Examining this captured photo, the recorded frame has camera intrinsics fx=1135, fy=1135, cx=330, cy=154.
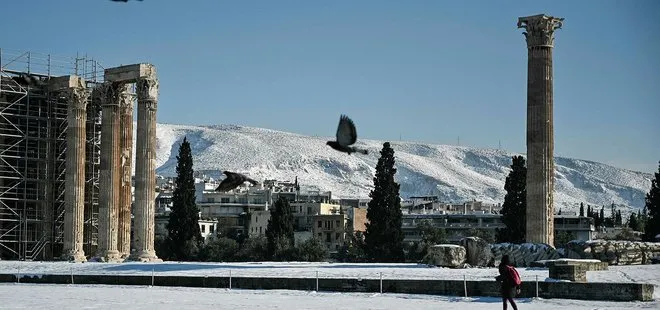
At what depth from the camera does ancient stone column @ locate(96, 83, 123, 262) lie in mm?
59250

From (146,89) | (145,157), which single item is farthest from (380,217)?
(146,89)

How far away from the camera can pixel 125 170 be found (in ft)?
201

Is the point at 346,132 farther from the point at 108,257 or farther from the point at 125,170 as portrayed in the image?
the point at 125,170

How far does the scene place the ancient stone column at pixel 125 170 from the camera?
199 ft

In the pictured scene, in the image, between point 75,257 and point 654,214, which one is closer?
point 75,257

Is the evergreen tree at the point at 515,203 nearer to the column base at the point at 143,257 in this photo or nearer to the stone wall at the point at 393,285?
the column base at the point at 143,257

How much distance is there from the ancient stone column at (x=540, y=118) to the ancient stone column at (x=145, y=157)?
21.8 meters

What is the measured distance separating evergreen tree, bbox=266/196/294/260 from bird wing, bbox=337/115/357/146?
70327 mm

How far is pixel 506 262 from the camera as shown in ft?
78.3

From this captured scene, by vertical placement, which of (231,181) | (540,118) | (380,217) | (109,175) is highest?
(540,118)

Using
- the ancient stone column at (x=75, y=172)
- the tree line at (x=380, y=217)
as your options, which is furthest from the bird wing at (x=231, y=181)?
the tree line at (x=380, y=217)

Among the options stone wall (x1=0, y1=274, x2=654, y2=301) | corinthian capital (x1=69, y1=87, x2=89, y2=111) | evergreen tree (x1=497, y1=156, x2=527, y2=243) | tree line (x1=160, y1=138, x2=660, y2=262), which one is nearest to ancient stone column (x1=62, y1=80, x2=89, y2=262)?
corinthian capital (x1=69, y1=87, x2=89, y2=111)

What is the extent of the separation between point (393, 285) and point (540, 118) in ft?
54.3

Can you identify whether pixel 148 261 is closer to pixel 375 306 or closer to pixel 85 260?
pixel 85 260
